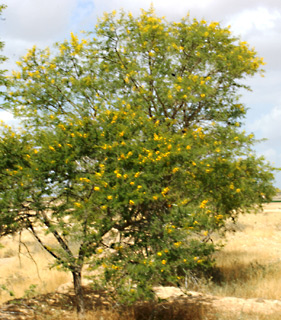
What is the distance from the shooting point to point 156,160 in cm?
767

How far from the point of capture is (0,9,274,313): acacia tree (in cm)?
760

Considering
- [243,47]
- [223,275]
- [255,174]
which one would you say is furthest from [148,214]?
[223,275]

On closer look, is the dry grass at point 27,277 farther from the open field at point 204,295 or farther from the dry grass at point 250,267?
the dry grass at point 250,267

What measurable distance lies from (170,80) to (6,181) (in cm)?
531

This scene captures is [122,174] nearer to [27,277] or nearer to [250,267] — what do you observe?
[27,277]

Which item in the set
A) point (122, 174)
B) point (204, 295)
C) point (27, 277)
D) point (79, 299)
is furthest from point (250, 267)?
point (122, 174)

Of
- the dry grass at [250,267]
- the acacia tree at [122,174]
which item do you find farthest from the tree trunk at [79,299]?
the dry grass at [250,267]

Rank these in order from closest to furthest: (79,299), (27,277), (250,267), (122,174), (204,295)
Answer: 1. (122,174)
2. (79,299)
3. (204,295)
4. (27,277)
5. (250,267)

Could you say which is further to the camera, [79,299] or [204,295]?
[204,295]

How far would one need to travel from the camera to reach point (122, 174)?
7648mm

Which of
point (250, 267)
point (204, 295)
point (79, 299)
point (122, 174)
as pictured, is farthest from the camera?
point (250, 267)

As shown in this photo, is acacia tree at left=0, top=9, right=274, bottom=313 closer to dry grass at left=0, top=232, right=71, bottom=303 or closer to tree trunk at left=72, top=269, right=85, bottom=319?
tree trunk at left=72, top=269, right=85, bottom=319

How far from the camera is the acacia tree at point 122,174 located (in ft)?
24.9

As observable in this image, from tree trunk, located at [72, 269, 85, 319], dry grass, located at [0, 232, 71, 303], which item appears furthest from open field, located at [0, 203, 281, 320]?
tree trunk, located at [72, 269, 85, 319]
